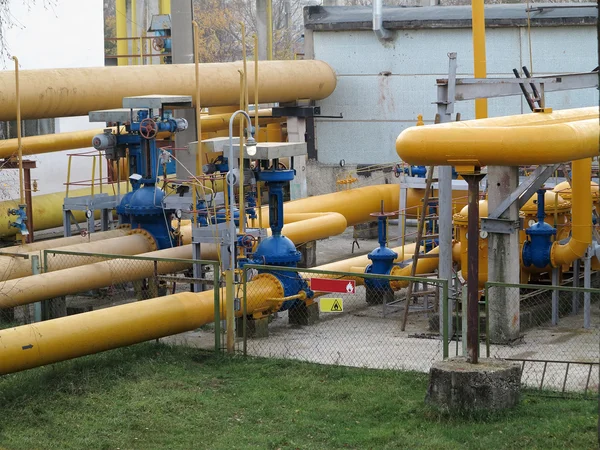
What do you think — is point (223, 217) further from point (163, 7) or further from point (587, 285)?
point (163, 7)

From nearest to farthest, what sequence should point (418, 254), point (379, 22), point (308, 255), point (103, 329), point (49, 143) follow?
point (103, 329) < point (418, 254) < point (308, 255) < point (49, 143) < point (379, 22)

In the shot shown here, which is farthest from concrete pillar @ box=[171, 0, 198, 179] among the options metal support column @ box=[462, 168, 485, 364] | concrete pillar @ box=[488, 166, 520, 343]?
metal support column @ box=[462, 168, 485, 364]

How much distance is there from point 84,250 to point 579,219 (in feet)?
20.3

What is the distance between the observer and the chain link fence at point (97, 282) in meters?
13.2


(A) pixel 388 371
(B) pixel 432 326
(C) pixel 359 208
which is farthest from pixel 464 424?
(C) pixel 359 208

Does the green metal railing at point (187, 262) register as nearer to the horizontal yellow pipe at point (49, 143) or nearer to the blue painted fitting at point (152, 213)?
the blue painted fitting at point (152, 213)

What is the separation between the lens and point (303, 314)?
1423cm

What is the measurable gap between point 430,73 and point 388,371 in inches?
508

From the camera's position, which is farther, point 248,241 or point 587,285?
point 587,285

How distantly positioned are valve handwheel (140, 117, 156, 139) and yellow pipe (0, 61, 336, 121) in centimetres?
217

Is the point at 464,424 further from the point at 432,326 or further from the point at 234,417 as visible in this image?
the point at 432,326

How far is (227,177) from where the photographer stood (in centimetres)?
1346

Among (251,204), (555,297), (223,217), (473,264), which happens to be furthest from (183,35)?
(473,264)

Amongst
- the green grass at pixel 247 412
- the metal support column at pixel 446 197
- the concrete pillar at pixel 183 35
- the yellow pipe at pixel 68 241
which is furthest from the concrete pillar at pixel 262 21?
the green grass at pixel 247 412
